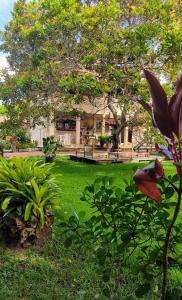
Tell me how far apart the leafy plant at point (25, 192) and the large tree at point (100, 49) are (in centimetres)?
644

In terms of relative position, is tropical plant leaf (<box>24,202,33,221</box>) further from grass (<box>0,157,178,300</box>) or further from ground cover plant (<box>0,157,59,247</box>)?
grass (<box>0,157,178,300</box>)

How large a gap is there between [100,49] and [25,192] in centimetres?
750

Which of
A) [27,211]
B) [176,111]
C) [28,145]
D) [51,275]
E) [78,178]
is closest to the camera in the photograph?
[176,111]

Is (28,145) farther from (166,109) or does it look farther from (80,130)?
(166,109)

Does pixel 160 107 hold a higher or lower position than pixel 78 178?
higher

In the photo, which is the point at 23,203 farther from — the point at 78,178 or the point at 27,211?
the point at 78,178

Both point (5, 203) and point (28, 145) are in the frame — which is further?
point (28, 145)

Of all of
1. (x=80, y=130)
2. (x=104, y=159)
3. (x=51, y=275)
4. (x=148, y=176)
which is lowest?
(x=51, y=275)

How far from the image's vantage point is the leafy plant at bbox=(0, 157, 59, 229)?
3.97 meters

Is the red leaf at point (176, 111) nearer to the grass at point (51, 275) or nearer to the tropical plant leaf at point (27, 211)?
the grass at point (51, 275)

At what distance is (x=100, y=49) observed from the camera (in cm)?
1048

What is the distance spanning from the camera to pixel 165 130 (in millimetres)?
1281

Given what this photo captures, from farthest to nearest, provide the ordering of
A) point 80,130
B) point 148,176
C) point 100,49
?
point 80,130, point 100,49, point 148,176

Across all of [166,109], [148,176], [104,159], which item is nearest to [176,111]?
[166,109]
